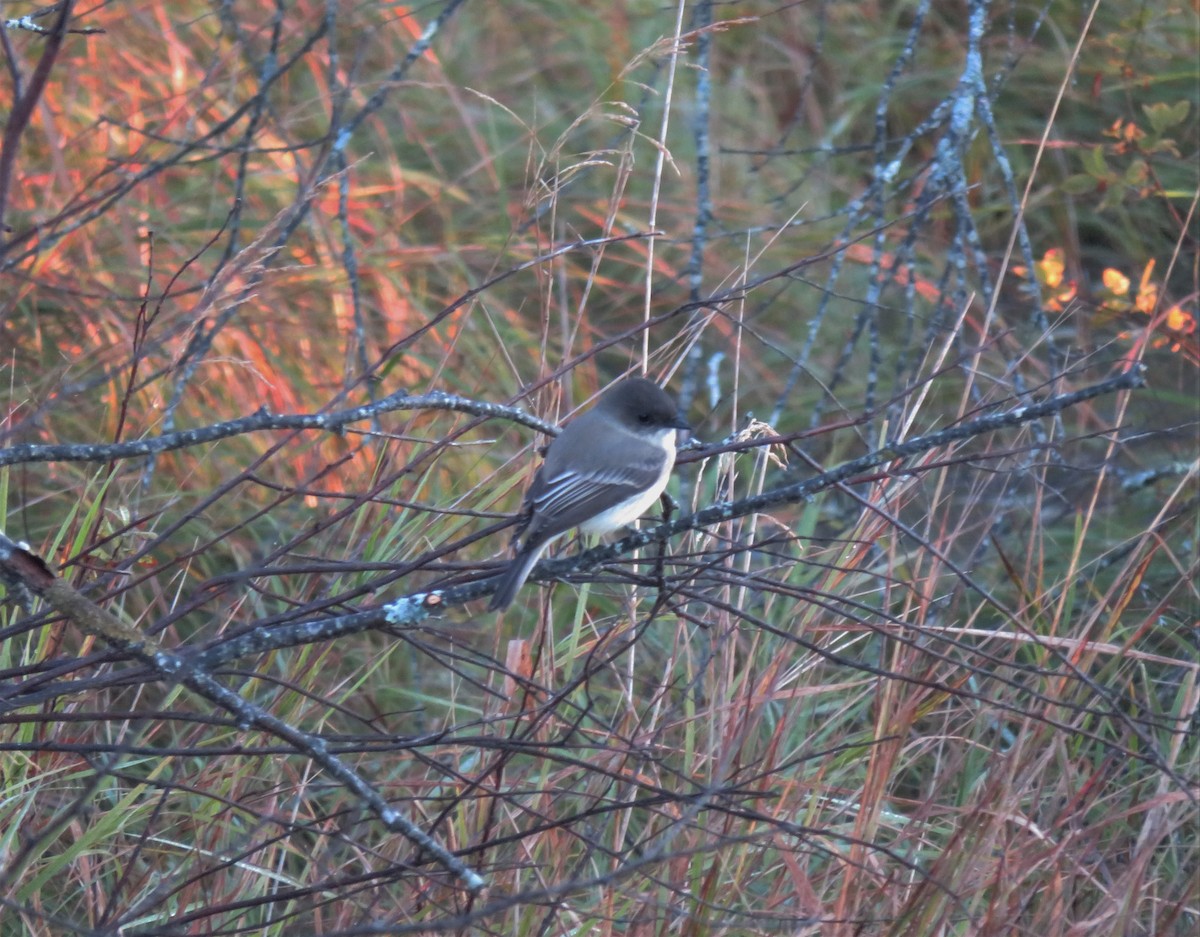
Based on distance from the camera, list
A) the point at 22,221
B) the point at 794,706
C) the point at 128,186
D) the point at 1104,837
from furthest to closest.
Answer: the point at 22,221 → the point at 1104,837 → the point at 794,706 → the point at 128,186

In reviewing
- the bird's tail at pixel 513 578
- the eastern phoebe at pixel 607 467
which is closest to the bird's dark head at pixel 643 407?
the eastern phoebe at pixel 607 467

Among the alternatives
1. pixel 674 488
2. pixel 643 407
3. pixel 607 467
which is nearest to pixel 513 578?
pixel 607 467

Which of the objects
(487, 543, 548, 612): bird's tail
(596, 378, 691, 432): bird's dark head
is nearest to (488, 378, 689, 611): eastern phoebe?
(596, 378, 691, 432): bird's dark head

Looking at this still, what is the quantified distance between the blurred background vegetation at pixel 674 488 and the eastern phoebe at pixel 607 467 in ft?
0.49

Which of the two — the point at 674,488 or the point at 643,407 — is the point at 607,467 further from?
the point at 674,488

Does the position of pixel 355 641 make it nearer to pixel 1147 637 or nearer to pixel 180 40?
pixel 1147 637

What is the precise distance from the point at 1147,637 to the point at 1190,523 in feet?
2.06

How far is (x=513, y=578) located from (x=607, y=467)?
0.78 meters

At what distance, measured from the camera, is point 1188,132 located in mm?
5191

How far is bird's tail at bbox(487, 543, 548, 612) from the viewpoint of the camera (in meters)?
2.29

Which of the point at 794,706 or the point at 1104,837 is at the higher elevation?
the point at 794,706

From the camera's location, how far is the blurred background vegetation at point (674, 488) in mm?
2475

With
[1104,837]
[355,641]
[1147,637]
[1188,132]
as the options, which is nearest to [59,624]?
[355,641]

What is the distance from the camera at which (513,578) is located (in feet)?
7.81
